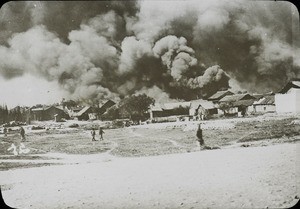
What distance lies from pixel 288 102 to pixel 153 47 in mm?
2508

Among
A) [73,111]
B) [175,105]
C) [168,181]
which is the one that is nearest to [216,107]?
[175,105]

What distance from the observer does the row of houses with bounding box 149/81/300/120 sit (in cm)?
686

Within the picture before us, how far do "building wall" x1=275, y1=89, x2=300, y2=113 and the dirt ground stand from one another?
15cm

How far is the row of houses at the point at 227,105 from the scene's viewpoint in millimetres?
6859

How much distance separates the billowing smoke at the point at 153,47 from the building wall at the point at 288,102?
8.7 inches

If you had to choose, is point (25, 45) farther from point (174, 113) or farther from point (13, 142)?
point (174, 113)

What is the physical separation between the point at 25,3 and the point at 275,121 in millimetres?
4710

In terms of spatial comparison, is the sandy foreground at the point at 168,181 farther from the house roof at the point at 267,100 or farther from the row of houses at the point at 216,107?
the house roof at the point at 267,100

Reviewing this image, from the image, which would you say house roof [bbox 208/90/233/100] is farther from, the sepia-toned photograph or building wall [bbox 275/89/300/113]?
building wall [bbox 275/89/300/113]

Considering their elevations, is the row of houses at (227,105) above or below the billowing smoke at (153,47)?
below

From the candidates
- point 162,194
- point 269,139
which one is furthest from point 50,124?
point 269,139

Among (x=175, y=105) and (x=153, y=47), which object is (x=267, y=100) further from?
(x=153, y=47)

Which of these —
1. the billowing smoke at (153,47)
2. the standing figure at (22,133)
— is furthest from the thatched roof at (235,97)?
the standing figure at (22,133)

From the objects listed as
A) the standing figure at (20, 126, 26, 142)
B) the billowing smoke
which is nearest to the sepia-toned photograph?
the billowing smoke
